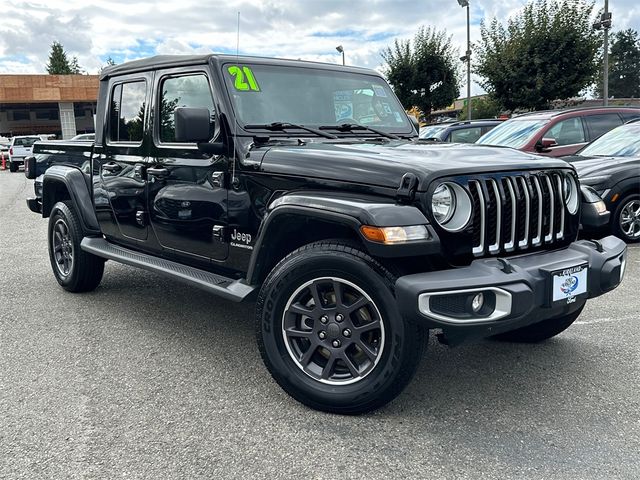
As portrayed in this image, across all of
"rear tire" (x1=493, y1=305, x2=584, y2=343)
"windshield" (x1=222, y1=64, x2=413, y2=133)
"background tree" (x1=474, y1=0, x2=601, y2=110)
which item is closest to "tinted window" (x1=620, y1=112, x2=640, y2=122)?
"windshield" (x1=222, y1=64, x2=413, y2=133)

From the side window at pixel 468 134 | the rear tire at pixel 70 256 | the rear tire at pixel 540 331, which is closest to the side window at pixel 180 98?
the rear tire at pixel 70 256

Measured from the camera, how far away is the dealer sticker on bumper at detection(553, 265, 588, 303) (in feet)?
9.32

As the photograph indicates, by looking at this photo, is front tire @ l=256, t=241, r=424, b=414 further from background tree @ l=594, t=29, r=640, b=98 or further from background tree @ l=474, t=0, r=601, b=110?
background tree @ l=594, t=29, r=640, b=98

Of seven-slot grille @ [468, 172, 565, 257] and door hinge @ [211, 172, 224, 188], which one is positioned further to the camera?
door hinge @ [211, 172, 224, 188]

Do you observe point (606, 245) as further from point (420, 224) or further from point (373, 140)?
point (373, 140)

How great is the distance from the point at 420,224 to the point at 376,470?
108 cm

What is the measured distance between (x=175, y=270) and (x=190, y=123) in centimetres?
110

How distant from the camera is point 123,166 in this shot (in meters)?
4.53

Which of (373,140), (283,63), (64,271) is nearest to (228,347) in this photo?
(373,140)

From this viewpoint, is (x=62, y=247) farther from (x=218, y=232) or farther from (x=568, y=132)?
(x=568, y=132)

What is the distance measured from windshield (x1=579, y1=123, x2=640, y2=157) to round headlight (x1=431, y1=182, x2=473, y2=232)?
220 inches

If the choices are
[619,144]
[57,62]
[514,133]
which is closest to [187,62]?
[619,144]

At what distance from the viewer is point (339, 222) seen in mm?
2875

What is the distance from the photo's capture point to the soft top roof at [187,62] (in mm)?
3863
